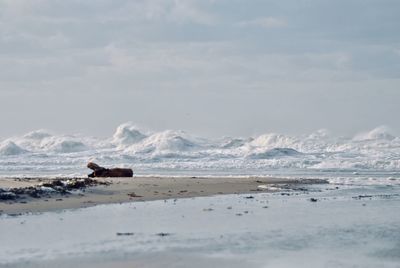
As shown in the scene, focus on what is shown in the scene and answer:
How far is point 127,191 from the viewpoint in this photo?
2325 centimetres

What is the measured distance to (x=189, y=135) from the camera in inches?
2908

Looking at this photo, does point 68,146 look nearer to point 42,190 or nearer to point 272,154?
point 272,154

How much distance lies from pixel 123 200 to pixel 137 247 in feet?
28.4

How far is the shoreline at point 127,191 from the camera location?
18016 millimetres

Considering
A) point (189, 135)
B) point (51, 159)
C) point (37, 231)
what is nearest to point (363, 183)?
point (37, 231)

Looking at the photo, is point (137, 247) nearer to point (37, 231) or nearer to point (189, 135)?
point (37, 231)

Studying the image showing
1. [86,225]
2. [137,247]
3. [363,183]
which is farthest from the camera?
[363,183]

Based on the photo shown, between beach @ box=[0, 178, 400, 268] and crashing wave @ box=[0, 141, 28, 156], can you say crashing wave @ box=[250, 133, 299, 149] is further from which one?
beach @ box=[0, 178, 400, 268]

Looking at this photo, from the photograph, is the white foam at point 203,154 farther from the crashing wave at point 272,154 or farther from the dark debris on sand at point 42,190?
the dark debris on sand at point 42,190

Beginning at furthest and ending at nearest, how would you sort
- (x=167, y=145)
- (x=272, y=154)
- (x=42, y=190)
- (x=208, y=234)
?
(x=167, y=145)
(x=272, y=154)
(x=42, y=190)
(x=208, y=234)

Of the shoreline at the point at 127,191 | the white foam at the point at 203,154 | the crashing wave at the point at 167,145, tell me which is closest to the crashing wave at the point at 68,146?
the white foam at the point at 203,154

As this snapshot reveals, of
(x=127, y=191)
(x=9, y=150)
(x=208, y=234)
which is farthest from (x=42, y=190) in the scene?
(x=9, y=150)

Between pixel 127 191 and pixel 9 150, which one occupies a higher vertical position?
pixel 9 150

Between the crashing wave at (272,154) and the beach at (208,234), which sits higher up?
the crashing wave at (272,154)
